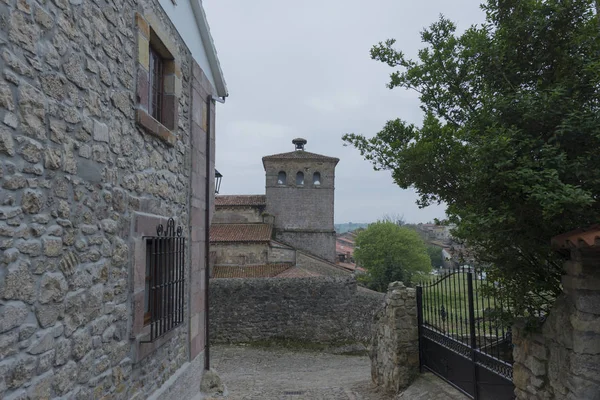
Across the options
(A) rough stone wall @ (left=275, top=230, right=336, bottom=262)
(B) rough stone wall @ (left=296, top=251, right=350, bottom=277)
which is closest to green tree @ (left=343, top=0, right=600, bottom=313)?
(B) rough stone wall @ (left=296, top=251, right=350, bottom=277)

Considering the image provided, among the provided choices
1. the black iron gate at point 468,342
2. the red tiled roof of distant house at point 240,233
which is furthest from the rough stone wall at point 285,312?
the black iron gate at point 468,342

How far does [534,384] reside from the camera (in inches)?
159

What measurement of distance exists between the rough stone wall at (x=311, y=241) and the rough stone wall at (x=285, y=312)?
41.8 ft

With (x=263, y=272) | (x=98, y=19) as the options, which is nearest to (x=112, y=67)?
(x=98, y=19)

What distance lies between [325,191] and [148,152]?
25877 millimetres

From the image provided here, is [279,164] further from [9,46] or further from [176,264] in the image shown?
[9,46]

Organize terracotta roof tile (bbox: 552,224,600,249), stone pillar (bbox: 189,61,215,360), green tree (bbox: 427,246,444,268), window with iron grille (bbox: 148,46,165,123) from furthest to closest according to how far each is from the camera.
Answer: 1. green tree (bbox: 427,246,444,268)
2. stone pillar (bbox: 189,61,215,360)
3. window with iron grille (bbox: 148,46,165,123)
4. terracotta roof tile (bbox: 552,224,600,249)

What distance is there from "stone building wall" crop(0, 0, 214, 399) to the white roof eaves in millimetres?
1461

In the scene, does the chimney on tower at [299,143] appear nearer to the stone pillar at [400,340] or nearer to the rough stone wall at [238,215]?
the rough stone wall at [238,215]

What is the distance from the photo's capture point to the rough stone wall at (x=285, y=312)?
15.9 m

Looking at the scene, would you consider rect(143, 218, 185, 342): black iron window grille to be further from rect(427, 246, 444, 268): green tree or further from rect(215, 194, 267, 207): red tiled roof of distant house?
rect(427, 246, 444, 268): green tree

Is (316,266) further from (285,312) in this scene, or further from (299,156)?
(299,156)

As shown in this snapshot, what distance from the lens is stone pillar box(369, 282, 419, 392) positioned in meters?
7.61

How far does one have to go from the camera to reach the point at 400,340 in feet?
25.2
